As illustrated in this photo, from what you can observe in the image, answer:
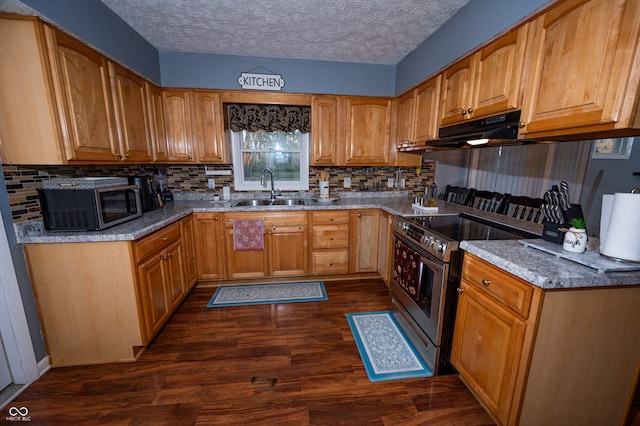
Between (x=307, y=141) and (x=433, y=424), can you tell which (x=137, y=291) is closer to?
(x=433, y=424)

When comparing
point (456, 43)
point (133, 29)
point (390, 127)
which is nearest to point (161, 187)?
point (133, 29)

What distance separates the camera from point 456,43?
202 centimetres

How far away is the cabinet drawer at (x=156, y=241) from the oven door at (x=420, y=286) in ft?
6.59

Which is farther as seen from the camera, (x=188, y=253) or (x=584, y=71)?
(x=188, y=253)

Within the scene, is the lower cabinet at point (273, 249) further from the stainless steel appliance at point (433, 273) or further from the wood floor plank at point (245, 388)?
the stainless steel appliance at point (433, 273)

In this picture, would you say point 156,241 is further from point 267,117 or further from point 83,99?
point 267,117

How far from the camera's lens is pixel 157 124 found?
106 inches

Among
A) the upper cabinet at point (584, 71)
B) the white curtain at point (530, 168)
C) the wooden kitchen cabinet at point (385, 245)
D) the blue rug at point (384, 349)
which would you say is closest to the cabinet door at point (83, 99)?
the blue rug at point (384, 349)

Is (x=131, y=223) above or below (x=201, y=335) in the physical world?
above

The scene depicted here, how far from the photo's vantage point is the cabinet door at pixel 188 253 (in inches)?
101

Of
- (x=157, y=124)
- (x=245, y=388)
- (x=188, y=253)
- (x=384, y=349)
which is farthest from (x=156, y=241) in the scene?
(x=384, y=349)

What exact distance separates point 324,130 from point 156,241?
2099 mm

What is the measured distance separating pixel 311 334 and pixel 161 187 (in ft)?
7.87

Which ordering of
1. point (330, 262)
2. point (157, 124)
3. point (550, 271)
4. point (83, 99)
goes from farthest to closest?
point (330, 262), point (157, 124), point (83, 99), point (550, 271)
